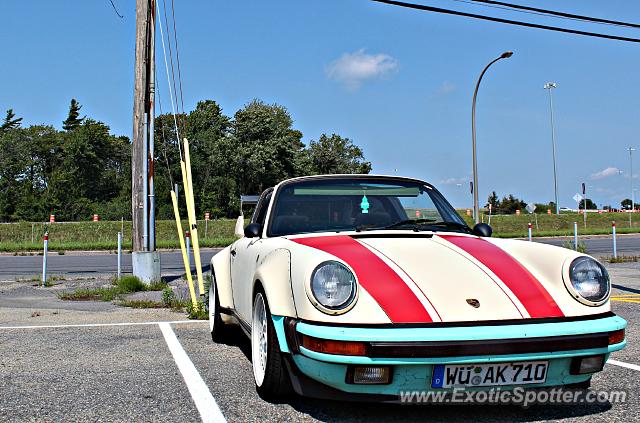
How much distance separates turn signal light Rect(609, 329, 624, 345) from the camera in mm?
3309

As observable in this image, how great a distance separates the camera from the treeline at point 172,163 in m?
59.5

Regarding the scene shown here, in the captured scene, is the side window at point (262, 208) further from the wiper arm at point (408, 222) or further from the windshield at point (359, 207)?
the wiper arm at point (408, 222)

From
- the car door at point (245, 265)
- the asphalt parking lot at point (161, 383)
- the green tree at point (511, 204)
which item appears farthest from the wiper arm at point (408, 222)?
the green tree at point (511, 204)

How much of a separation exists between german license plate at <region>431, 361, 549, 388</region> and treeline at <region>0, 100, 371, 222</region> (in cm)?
4969

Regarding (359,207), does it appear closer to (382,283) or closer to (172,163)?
(382,283)

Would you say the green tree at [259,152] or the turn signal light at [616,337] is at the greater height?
the green tree at [259,152]

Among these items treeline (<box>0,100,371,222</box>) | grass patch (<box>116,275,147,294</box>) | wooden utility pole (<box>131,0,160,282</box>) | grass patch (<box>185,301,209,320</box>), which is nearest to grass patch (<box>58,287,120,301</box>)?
grass patch (<box>116,275,147,294</box>)

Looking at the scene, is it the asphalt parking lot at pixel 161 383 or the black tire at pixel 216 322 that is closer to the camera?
the asphalt parking lot at pixel 161 383

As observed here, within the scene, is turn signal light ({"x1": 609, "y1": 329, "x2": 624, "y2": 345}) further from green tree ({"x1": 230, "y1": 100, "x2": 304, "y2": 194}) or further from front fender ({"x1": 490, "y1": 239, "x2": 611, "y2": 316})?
green tree ({"x1": 230, "y1": 100, "x2": 304, "y2": 194})

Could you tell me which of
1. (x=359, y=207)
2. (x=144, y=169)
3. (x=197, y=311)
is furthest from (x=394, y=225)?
(x=144, y=169)

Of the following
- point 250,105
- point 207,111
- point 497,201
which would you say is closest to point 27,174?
point 207,111

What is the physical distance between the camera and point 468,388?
3078mm

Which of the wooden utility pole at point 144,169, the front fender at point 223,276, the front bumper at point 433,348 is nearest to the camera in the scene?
the front bumper at point 433,348

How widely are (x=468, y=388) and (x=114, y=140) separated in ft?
272
